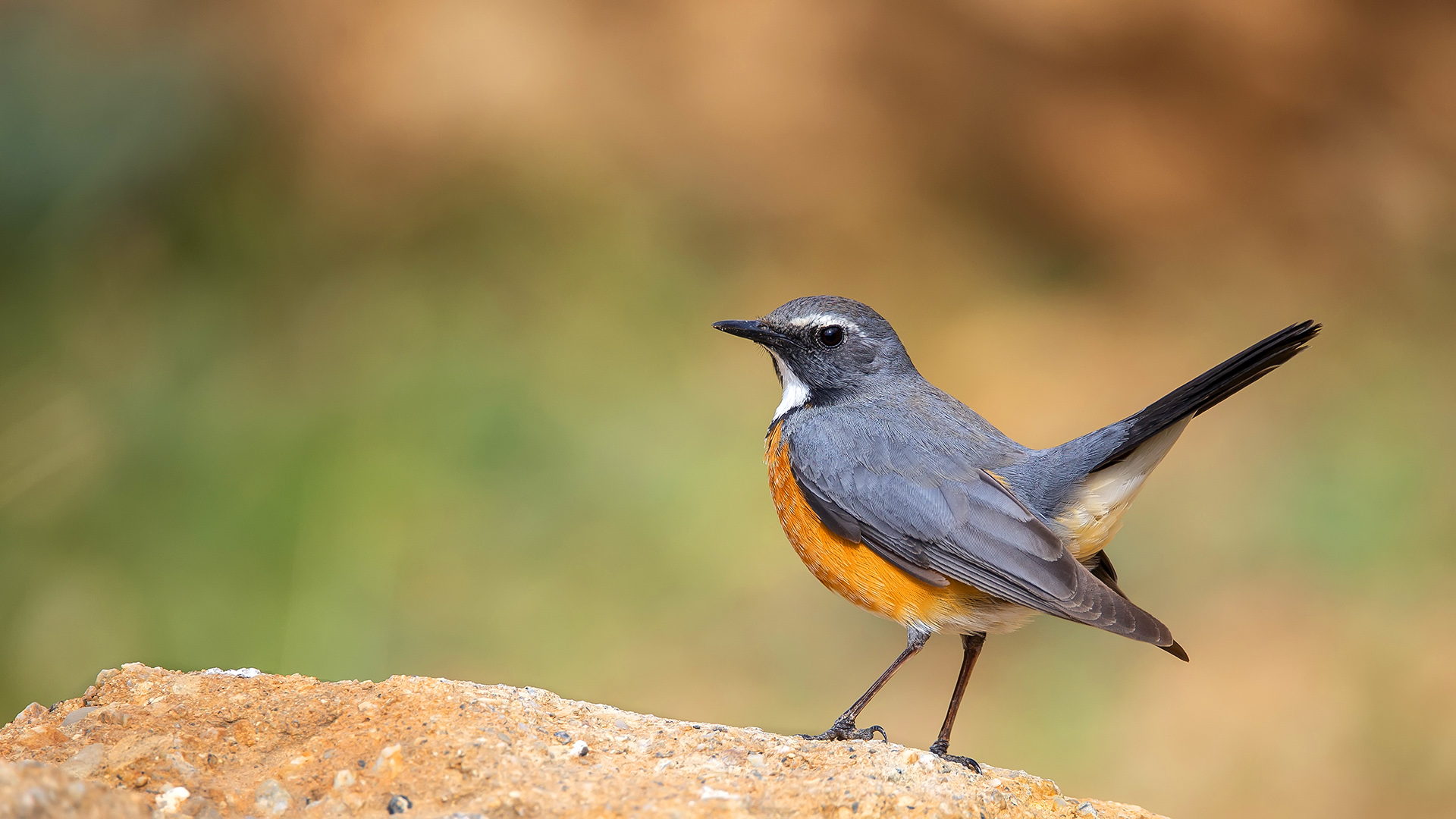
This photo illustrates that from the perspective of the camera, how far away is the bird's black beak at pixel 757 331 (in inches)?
229

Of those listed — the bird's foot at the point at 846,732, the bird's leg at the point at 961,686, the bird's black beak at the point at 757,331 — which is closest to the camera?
the bird's foot at the point at 846,732

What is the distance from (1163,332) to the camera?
37.5ft

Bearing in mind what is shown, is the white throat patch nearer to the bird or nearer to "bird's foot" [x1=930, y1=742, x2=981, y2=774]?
the bird

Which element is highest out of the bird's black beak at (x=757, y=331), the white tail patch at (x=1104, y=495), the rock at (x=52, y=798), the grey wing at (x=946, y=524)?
the bird's black beak at (x=757, y=331)

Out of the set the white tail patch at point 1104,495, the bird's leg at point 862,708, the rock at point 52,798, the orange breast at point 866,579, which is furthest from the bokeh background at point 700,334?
the rock at point 52,798

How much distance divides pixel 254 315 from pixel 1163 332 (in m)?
8.85

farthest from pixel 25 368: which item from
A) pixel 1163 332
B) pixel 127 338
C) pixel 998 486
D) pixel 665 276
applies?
pixel 1163 332

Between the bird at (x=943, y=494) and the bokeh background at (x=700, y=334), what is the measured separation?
12.0ft

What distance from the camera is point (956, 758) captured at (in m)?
4.54

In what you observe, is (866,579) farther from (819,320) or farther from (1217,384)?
(1217,384)

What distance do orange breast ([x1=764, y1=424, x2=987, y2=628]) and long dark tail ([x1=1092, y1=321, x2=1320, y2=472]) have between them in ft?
3.07

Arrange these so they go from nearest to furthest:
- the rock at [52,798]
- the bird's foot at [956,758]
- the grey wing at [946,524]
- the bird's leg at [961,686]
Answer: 1. the rock at [52,798]
2. the bird's foot at [956,758]
3. the grey wing at [946,524]
4. the bird's leg at [961,686]

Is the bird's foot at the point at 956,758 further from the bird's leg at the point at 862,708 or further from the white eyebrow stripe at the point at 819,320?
the white eyebrow stripe at the point at 819,320

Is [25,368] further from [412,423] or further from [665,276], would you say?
[665,276]
